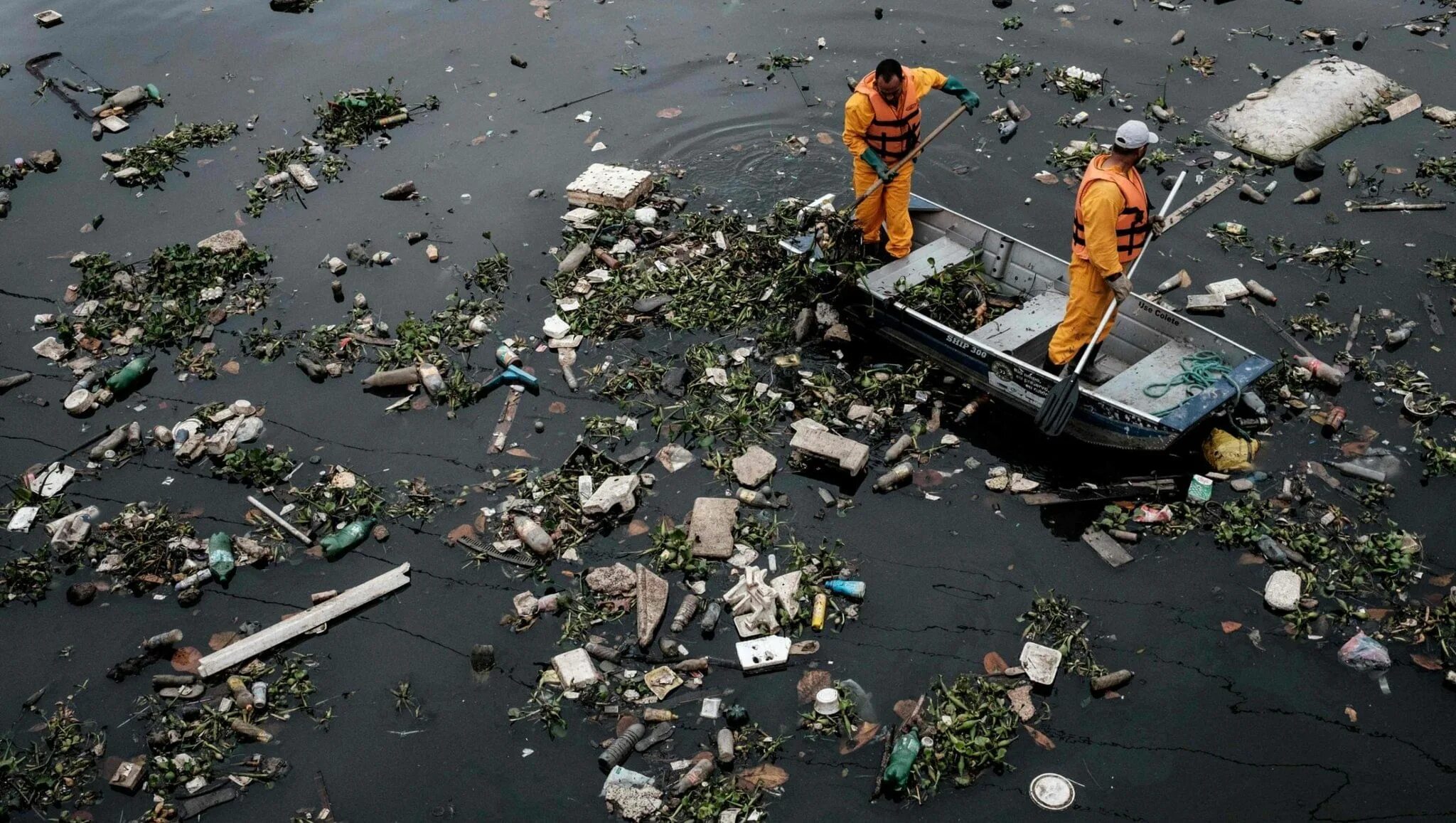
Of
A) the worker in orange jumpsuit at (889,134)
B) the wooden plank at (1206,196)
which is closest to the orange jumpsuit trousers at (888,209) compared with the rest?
the worker in orange jumpsuit at (889,134)

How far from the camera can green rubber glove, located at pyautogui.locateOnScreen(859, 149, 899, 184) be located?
918 cm

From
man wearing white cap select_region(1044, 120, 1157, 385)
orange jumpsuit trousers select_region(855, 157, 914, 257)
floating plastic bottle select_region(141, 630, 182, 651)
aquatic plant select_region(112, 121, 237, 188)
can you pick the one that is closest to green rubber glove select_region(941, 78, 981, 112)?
orange jumpsuit trousers select_region(855, 157, 914, 257)

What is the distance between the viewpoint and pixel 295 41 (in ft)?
51.6

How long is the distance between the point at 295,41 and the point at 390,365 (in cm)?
882

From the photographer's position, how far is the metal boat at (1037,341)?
25.7ft

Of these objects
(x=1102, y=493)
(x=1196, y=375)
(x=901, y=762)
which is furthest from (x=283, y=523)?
(x=1196, y=375)

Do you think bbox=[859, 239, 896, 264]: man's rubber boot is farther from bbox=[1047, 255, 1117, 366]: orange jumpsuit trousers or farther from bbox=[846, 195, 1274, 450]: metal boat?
bbox=[1047, 255, 1117, 366]: orange jumpsuit trousers

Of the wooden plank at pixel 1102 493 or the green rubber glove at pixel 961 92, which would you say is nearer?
the wooden plank at pixel 1102 493

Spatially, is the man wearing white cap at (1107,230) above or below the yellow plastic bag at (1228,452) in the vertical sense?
above

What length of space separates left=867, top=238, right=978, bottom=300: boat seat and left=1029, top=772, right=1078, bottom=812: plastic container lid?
4623 millimetres

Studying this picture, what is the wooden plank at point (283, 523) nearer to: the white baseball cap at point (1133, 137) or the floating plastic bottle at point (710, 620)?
the floating plastic bottle at point (710, 620)

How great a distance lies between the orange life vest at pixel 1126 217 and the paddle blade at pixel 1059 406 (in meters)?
1.02

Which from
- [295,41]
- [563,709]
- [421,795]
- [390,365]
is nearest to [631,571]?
[563,709]

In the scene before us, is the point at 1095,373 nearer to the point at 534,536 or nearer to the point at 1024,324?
the point at 1024,324
